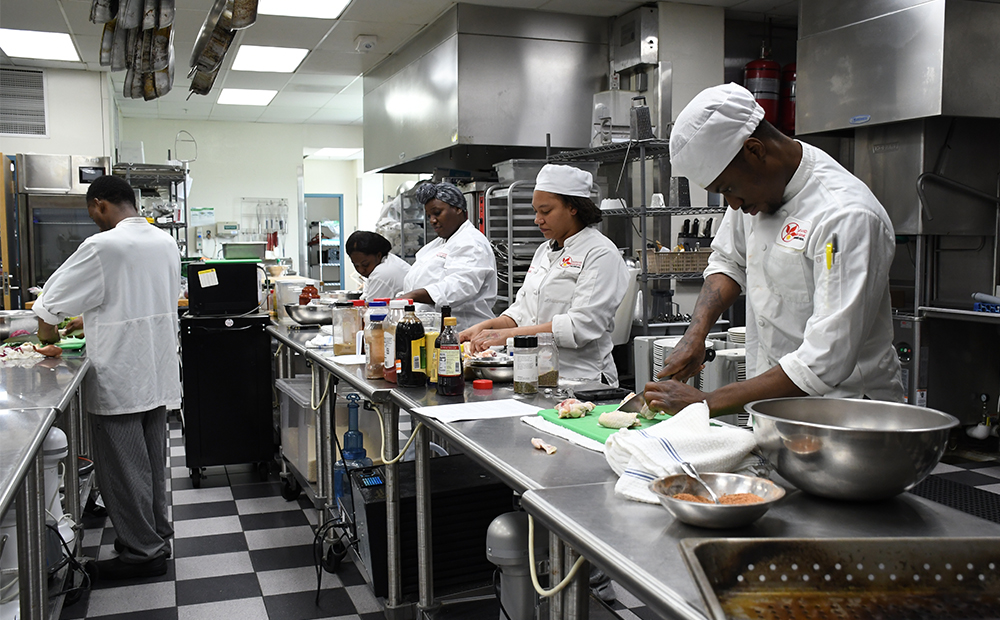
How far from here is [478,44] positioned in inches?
245

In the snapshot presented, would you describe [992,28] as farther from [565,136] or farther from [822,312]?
[822,312]

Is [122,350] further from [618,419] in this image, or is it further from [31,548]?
[618,419]

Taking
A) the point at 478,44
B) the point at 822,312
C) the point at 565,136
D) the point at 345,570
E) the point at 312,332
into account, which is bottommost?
the point at 345,570

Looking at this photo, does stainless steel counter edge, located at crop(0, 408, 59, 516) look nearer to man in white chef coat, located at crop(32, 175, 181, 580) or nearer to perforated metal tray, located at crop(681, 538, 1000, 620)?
man in white chef coat, located at crop(32, 175, 181, 580)

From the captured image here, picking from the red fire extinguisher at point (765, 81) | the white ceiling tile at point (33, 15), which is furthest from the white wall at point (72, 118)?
the red fire extinguisher at point (765, 81)

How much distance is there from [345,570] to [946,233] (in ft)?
13.7

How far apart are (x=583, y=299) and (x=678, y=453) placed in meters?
1.71

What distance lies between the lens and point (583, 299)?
3.08 meters

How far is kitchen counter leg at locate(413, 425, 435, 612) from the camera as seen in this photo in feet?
8.00

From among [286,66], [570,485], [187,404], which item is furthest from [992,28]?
[286,66]

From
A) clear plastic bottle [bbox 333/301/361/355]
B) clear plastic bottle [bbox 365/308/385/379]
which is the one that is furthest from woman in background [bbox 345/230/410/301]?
clear plastic bottle [bbox 365/308/385/379]

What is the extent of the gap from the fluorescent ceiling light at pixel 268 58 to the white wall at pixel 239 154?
11.8ft

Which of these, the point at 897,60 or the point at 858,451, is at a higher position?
the point at 897,60

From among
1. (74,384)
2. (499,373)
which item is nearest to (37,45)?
(74,384)
